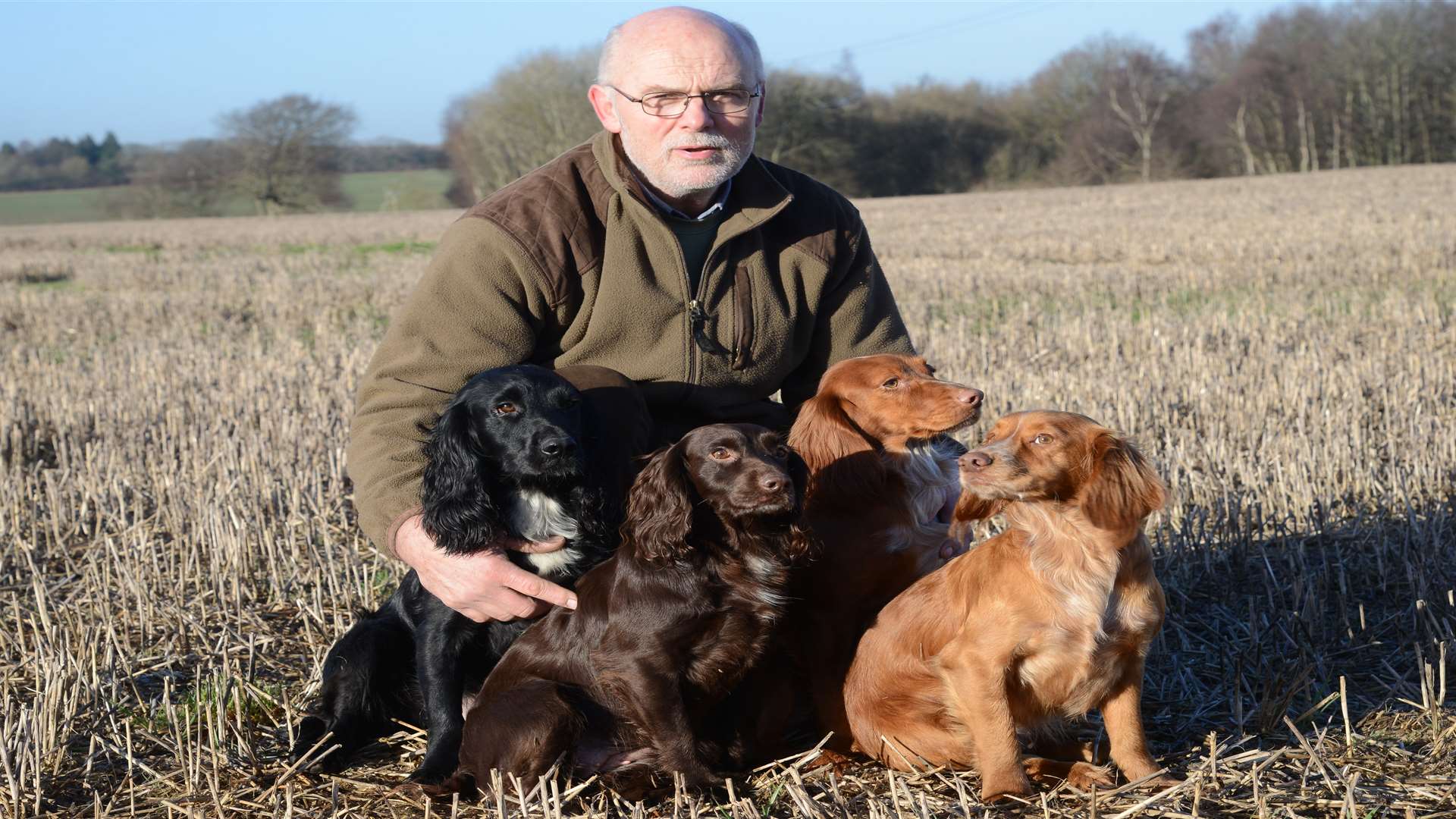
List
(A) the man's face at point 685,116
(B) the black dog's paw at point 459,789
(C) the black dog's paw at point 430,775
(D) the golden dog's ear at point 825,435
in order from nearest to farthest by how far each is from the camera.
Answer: (B) the black dog's paw at point 459,789, (C) the black dog's paw at point 430,775, (D) the golden dog's ear at point 825,435, (A) the man's face at point 685,116

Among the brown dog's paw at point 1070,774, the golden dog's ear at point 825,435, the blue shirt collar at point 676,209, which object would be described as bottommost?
the brown dog's paw at point 1070,774

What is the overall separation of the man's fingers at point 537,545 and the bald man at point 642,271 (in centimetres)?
36

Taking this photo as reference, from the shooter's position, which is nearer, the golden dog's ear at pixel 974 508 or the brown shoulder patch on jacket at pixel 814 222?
the golden dog's ear at pixel 974 508

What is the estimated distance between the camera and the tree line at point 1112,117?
53.0m

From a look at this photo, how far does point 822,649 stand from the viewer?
340 cm

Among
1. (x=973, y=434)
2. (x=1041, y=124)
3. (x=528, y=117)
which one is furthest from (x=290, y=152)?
(x=973, y=434)

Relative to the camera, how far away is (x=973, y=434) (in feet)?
21.8

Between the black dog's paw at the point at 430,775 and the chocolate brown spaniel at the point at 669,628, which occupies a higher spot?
the chocolate brown spaniel at the point at 669,628

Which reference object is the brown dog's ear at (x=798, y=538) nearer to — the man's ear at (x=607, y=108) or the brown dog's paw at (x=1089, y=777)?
the brown dog's paw at (x=1089, y=777)

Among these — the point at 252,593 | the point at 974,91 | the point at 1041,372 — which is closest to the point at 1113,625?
the point at 252,593

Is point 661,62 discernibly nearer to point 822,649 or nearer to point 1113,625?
point 822,649

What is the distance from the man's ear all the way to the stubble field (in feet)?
6.18

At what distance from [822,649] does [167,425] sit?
5466mm

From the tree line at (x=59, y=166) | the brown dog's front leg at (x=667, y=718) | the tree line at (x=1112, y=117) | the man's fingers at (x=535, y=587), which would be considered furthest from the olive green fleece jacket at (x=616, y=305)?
the tree line at (x=59, y=166)
